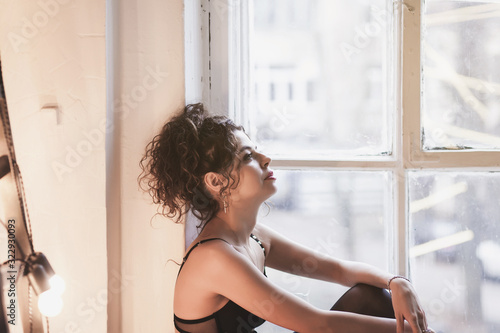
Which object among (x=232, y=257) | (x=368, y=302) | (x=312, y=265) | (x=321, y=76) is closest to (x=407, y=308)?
(x=368, y=302)

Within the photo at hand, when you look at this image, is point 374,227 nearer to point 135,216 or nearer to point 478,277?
point 478,277

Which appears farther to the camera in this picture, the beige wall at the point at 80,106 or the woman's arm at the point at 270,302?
the beige wall at the point at 80,106

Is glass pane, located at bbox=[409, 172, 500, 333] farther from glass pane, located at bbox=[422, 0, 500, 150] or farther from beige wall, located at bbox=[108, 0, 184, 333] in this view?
beige wall, located at bbox=[108, 0, 184, 333]

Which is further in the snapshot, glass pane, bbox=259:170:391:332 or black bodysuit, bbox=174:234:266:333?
glass pane, bbox=259:170:391:332

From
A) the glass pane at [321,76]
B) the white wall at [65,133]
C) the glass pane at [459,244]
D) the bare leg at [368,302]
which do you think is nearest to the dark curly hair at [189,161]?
the white wall at [65,133]

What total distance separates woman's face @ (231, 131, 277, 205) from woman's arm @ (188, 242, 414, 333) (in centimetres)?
17

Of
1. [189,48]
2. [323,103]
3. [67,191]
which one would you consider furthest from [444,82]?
[67,191]

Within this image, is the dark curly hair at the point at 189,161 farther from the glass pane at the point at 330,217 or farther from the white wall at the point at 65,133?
the glass pane at the point at 330,217

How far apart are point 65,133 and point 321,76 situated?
2.57ft

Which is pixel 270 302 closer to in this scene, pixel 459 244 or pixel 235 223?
pixel 235 223

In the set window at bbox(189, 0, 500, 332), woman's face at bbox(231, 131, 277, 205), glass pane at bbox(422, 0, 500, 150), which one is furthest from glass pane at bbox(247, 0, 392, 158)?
woman's face at bbox(231, 131, 277, 205)

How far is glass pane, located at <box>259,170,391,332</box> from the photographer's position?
1.30m

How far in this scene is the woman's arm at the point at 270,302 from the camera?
934 millimetres

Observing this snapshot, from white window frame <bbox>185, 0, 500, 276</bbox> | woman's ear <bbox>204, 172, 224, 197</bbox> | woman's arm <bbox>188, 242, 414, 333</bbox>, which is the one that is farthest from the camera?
white window frame <bbox>185, 0, 500, 276</bbox>
